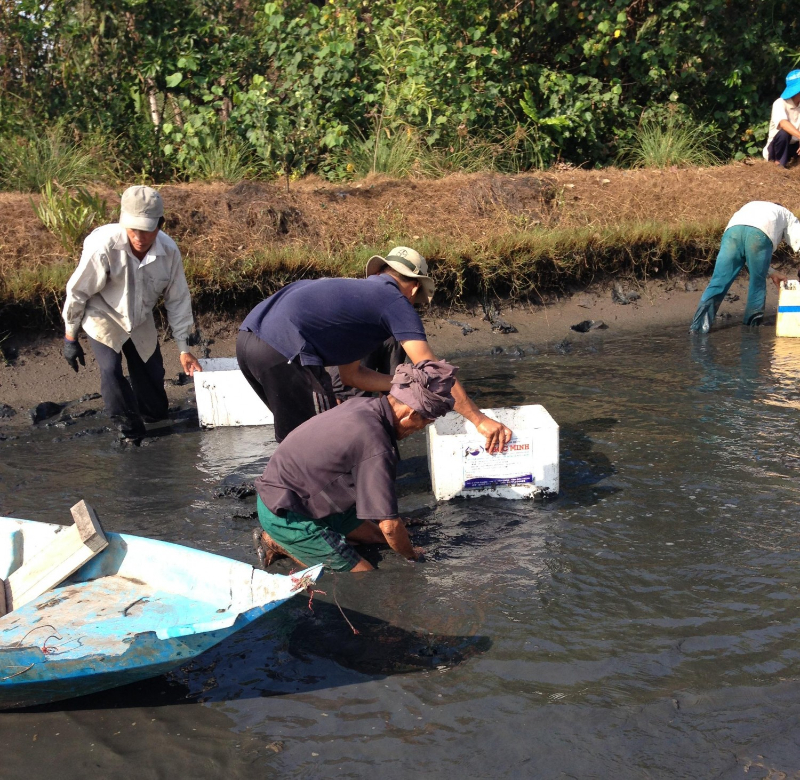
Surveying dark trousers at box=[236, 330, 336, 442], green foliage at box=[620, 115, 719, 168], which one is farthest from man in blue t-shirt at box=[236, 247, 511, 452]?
green foliage at box=[620, 115, 719, 168]

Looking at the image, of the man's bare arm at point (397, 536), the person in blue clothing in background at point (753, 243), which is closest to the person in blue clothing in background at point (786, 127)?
the person in blue clothing in background at point (753, 243)

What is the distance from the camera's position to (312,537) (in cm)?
429

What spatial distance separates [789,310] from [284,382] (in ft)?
20.1

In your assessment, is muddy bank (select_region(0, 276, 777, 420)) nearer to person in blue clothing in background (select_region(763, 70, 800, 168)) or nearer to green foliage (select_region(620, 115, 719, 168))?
green foliage (select_region(620, 115, 719, 168))

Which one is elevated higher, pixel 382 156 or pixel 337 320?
pixel 382 156

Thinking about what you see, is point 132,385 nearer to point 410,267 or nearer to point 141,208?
point 141,208

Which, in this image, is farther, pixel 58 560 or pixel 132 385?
pixel 132 385

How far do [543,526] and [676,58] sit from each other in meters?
10.2

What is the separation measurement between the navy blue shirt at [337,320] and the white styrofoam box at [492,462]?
89cm

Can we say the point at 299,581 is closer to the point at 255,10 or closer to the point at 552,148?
the point at 552,148

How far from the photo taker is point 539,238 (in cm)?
966

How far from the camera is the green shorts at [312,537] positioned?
167 inches

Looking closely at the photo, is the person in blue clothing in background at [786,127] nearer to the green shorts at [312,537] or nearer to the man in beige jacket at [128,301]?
the man in beige jacket at [128,301]

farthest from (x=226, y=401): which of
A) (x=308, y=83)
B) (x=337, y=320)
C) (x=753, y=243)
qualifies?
(x=308, y=83)
